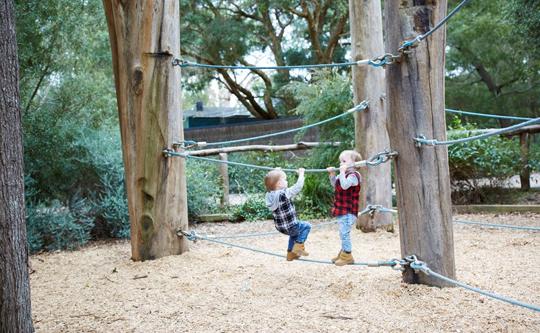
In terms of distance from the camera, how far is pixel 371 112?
6.02 metres

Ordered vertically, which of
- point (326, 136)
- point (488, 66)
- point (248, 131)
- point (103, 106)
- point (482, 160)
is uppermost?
point (488, 66)

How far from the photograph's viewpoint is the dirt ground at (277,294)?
2.79m

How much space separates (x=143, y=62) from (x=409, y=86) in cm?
244

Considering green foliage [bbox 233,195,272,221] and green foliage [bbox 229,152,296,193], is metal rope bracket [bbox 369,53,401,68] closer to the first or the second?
green foliage [bbox 233,195,272,221]

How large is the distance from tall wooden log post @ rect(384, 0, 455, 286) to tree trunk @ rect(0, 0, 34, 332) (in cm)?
Result: 210

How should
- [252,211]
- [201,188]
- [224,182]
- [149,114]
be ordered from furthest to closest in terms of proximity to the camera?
[224,182], [252,211], [201,188], [149,114]

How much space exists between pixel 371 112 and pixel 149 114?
2.63 meters

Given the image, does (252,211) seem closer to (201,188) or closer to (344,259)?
(201,188)

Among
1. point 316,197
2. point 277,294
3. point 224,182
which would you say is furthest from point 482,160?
point 277,294

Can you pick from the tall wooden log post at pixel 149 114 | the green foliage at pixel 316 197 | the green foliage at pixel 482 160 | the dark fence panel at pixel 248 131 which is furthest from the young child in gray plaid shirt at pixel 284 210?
the dark fence panel at pixel 248 131

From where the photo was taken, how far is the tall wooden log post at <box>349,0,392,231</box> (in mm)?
6016

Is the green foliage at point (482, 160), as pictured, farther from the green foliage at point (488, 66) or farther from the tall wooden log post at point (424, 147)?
the green foliage at point (488, 66)

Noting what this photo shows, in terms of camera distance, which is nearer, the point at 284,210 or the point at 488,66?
the point at 284,210

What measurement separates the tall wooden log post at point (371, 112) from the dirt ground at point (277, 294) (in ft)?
3.08
